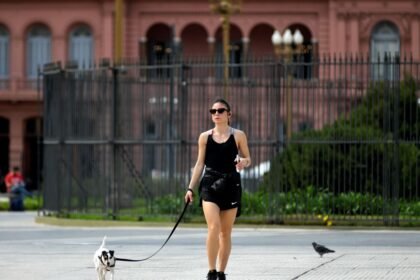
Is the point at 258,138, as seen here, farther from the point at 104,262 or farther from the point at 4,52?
the point at 4,52

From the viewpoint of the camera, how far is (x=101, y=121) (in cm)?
3102

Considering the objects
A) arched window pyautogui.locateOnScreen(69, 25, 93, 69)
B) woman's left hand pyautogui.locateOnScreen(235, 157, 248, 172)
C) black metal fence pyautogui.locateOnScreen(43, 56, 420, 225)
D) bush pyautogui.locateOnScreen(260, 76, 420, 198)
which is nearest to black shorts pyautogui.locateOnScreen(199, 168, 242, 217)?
woman's left hand pyautogui.locateOnScreen(235, 157, 248, 172)

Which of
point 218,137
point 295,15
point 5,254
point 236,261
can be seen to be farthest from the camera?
point 295,15

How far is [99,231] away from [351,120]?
193 inches

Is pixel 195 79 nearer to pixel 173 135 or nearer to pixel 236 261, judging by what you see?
pixel 173 135

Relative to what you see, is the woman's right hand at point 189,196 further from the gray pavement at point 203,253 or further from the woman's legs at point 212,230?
the gray pavement at point 203,253

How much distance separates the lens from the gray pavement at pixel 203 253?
64.1ft

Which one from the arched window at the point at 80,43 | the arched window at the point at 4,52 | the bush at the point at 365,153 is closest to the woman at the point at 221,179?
the bush at the point at 365,153

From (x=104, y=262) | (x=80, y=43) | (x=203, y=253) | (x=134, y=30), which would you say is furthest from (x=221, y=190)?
(x=80, y=43)

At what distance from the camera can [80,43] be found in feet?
248

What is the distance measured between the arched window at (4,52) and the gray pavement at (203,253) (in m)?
45.5

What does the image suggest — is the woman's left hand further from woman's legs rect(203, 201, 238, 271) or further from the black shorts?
woman's legs rect(203, 201, 238, 271)

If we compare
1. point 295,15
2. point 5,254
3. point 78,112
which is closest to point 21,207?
point 78,112

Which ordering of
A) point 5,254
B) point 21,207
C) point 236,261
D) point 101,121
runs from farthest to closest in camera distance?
point 21,207, point 101,121, point 5,254, point 236,261
